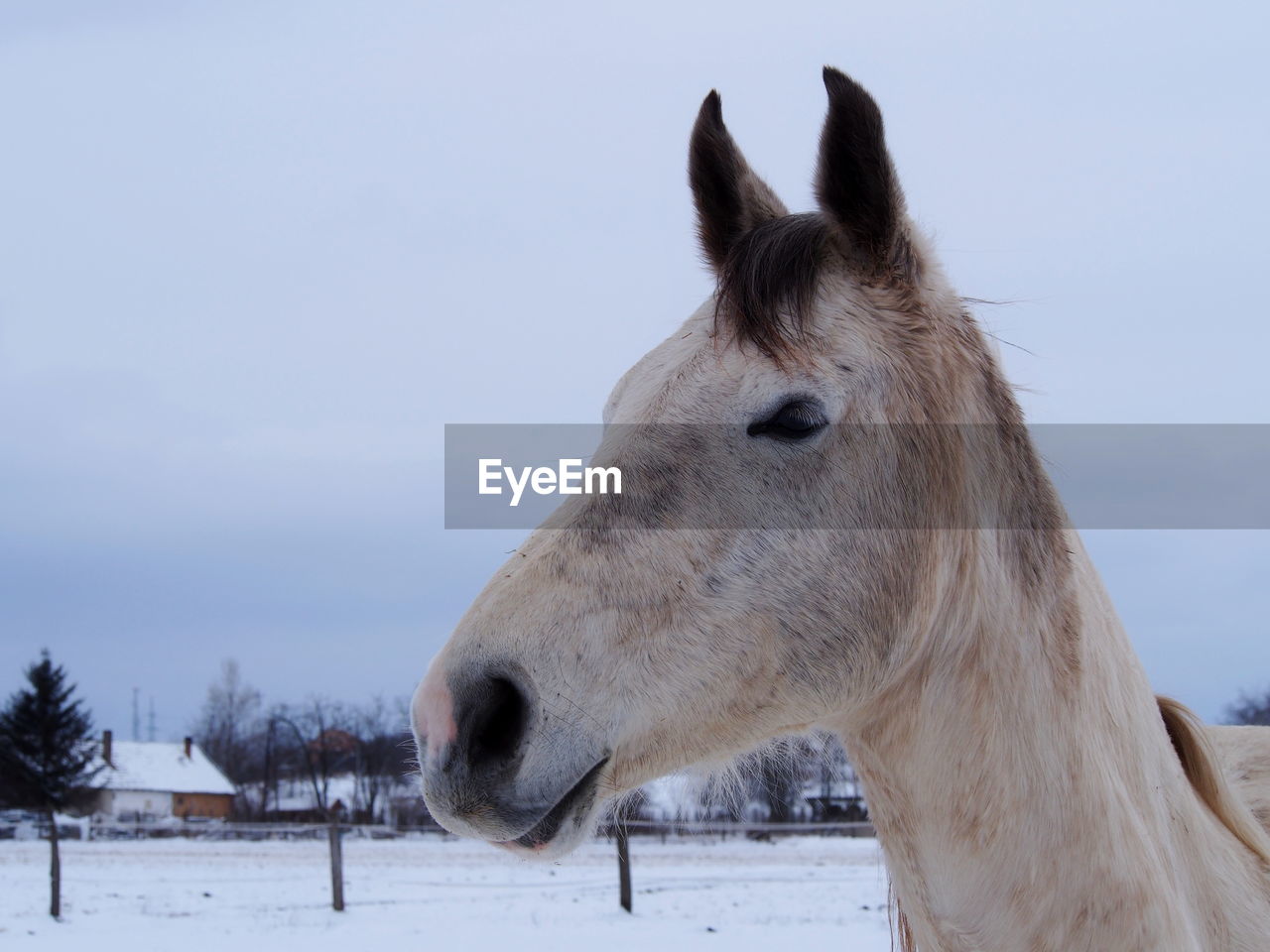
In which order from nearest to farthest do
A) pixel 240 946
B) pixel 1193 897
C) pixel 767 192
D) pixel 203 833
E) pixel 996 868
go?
pixel 996 868 → pixel 1193 897 → pixel 767 192 → pixel 240 946 → pixel 203 833

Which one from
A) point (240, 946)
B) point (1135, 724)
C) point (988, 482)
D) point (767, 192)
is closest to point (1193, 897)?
point (1135, 724)

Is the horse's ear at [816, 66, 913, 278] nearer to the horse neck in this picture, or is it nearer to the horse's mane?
the horse neck

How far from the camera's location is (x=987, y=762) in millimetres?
1933

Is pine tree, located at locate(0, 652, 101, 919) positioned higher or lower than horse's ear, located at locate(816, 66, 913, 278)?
lower

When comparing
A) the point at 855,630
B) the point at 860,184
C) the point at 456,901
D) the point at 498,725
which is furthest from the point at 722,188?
the point at 456,901

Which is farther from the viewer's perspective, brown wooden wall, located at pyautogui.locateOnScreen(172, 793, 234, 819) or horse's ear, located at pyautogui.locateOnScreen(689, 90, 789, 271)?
brown wooden wall, located at pyautogui.locateOnScreen(172, 793, 234, 819)

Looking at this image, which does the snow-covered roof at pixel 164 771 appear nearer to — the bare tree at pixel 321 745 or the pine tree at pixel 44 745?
the bare tree at pixel 321 745

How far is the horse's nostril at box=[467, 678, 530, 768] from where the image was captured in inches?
67.1

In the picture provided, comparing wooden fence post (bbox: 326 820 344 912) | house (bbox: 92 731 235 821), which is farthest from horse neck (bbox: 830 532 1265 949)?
house (bbox: 92 731 235 821)

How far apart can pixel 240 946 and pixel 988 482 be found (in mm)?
12655

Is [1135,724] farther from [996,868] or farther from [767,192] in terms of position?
[767,192]

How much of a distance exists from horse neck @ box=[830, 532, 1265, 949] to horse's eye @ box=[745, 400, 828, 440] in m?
0.35

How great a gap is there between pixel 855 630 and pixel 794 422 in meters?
0.39

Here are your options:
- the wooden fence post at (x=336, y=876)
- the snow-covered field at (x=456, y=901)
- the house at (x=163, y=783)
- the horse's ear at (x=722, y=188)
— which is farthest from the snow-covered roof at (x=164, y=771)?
the horse's ear at (x=722, y=188)
